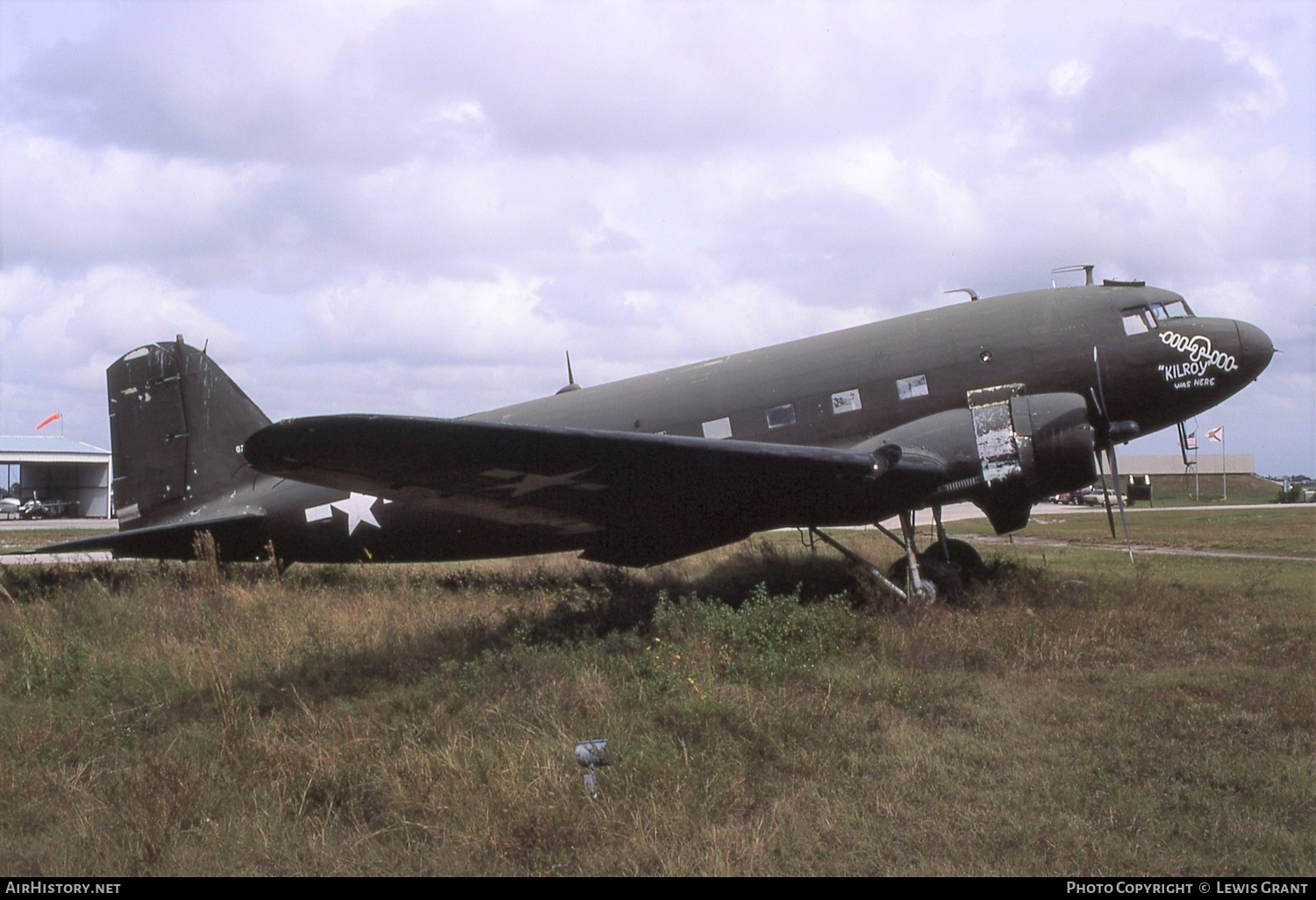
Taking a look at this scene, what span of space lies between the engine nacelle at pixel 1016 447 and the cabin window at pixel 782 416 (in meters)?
1.49

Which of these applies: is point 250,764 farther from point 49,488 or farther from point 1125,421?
point 49,488

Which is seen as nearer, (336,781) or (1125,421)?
(336,781)

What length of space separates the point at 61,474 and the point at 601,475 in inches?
2914

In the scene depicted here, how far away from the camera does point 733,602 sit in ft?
34.7

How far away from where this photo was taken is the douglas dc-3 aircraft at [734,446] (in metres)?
8.02

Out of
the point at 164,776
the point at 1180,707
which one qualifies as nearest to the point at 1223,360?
the point at 1180,707

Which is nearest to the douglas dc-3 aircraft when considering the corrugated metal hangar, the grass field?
the grass field

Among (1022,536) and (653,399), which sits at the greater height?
(653,399)

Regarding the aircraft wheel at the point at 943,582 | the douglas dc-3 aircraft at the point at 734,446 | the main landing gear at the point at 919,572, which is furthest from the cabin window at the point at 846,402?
the aircraft wheel at the point at 943,582

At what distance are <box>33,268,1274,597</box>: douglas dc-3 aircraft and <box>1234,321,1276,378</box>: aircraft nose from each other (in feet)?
0.08

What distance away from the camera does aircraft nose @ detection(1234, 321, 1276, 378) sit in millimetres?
10328

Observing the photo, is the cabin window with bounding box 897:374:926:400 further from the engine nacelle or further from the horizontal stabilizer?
the horizontal stabilizer

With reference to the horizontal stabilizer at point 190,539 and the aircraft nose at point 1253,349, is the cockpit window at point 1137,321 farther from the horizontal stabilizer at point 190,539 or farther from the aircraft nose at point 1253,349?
the horizontal stabilizer at point 190,539
